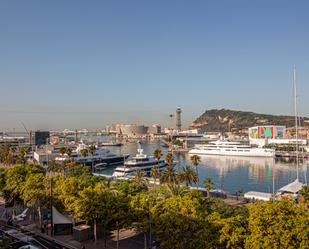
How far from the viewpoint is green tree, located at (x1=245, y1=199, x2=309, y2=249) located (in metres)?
17.6

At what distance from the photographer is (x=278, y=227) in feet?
58.5

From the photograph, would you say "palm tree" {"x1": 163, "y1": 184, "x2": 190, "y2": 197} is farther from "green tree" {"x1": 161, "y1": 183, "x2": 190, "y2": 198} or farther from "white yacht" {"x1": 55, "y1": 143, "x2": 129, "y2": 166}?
"white yacht" {"x1": 55, "y1": 143, "x2": 129, "y2": 166}

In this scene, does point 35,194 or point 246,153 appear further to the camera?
point 246,153

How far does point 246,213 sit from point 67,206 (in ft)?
49.9

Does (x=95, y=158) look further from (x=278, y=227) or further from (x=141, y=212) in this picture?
(x=278, y=227)

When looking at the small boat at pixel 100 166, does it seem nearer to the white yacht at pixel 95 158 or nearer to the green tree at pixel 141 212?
the white yacht at pixel 95 158

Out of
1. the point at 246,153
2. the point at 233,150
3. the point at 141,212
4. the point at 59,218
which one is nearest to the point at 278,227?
the point at 141,212

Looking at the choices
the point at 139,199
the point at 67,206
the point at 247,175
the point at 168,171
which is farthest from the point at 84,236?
the point at 247,175

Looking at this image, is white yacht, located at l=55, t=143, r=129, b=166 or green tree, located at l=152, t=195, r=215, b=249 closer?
green tree, located at l=152, t=195, r=215, b=249

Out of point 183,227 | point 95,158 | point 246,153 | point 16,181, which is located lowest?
point 246,153

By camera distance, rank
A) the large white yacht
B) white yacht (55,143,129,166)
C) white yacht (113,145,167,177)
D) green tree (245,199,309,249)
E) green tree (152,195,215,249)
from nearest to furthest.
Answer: green tree (245,199,309,249)
green tree (152,195,215,249)
white yacht (113,145,167,177)
white yacht (55,143,129,166)
the large white yacht

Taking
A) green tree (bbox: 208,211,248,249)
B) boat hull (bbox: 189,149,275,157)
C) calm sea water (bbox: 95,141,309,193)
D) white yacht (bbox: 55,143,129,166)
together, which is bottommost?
calm sea water (bbox: 95,141,309,193)

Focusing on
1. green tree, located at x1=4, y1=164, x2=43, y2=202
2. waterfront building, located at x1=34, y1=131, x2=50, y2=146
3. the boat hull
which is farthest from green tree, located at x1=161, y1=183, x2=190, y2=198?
waterfront building, located at x1=34, y1=131, x2=50, y2=146

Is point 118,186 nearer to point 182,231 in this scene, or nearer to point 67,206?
point 67,206
